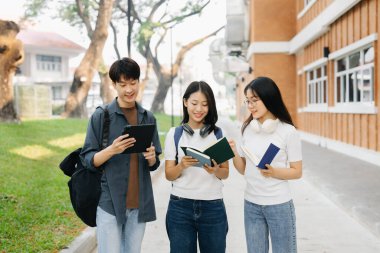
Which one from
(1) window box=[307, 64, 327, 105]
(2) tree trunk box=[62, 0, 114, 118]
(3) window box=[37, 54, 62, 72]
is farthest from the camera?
(3) window box=[37, 54, 62, 72]

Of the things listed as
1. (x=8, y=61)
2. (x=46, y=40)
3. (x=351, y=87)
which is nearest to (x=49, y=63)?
(x=46, y=40)

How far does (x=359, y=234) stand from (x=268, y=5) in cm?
1777

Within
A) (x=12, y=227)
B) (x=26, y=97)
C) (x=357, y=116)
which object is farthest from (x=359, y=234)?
(x=26, y=97)

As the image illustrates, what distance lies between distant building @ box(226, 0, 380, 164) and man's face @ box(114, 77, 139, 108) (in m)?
9.40

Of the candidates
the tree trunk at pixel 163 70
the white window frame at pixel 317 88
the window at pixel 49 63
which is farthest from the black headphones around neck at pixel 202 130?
the window at pixel 49 63

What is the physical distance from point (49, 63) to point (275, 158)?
159 feet

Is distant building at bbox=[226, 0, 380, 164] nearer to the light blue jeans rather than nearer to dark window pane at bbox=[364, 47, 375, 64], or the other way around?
dark window pane at bbox=[364, 47, 375, 64]

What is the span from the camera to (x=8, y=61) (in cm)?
1661

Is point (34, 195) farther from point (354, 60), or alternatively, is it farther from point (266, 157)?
point (354, 60)

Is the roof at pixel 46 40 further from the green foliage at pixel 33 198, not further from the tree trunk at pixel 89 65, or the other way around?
the green foliage at pixel 33 198

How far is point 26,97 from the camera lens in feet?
94.4

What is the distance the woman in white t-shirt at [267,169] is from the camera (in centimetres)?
318

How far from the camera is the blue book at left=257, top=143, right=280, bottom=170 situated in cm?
304

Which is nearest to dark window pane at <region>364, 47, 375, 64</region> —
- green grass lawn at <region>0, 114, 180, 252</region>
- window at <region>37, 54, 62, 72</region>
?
green grass lawn at <region>0, 114, 180, 252</region>
